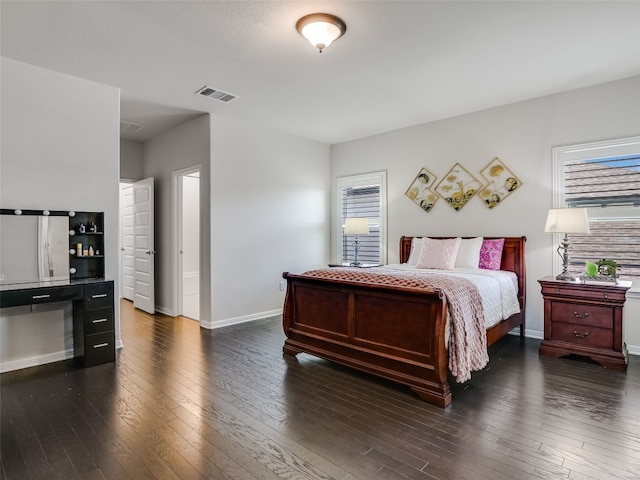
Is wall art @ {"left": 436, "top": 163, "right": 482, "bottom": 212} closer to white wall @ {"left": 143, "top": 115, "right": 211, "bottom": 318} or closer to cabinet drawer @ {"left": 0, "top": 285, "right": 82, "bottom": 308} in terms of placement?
white wall @ {"left": 143, "top": 115, "right": 211, "bottom": 318}

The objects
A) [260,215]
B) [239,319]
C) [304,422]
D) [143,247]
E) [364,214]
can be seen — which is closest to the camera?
[304,422]

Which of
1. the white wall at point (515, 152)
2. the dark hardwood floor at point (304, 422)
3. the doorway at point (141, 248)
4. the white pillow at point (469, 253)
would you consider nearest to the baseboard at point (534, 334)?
the white wall at point (515, 152)

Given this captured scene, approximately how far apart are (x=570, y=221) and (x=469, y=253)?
1.11m

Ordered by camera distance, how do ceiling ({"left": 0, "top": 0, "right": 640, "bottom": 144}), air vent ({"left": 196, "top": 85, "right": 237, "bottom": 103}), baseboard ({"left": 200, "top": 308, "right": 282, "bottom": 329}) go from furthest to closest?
1. baseboard ({"left": 200, "top": 308, "right": 282, "bottom": 329})
2. air vent ({"left": 196, "top": 85, "right": 237, "bottom": 103})
3. ceiling ({"left": 0, "top": 0, "right": 640, "bottom": 144})

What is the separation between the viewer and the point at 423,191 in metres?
5.23

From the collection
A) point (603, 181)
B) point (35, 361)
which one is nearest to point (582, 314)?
point (603, 181)

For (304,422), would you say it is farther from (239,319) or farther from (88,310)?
(239,319)

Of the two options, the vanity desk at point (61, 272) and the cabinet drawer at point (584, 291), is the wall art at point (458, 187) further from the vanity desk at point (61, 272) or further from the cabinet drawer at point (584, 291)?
the vanity desk at point (61, 272)

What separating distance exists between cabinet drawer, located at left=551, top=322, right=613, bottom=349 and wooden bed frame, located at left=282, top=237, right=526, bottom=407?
432mm

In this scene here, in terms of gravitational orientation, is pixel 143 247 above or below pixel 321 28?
below

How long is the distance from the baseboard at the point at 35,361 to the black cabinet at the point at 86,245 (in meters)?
0.74

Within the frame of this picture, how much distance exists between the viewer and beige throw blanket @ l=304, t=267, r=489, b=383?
2.65m

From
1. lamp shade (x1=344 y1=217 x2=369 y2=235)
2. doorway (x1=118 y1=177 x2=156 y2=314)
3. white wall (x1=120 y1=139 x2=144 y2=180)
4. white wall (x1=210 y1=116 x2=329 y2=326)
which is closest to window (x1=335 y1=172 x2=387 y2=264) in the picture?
white wall (x1=210 y1=116 x2=329 y2=326)

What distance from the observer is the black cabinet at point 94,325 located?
134 inches
